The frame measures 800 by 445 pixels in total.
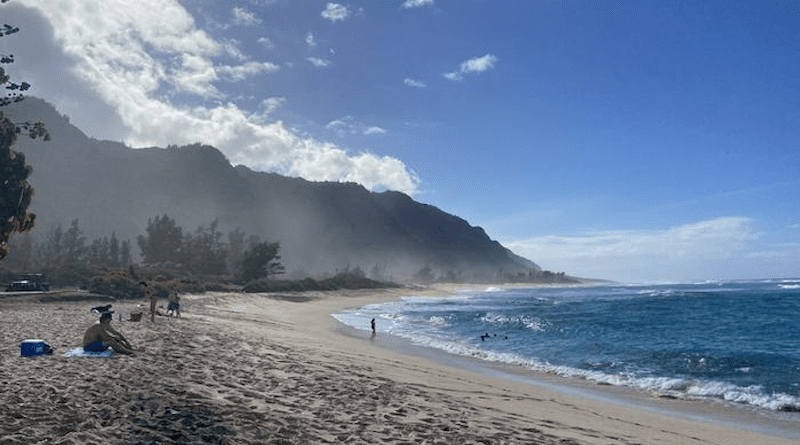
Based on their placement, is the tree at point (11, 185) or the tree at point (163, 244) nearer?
the tree at point (11, 185)

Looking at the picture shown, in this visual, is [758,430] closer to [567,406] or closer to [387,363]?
[567,406]

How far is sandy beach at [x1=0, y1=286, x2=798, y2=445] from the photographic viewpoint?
731 cm

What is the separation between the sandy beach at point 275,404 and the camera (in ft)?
24.0

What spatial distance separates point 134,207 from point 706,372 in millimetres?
Result: 214853

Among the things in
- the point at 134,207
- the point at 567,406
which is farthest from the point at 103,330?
the point at 134,207

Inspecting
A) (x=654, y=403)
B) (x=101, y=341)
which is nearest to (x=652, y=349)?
(x=654, y=403)

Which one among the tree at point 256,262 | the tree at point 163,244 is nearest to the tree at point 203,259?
the tree at point 163,244

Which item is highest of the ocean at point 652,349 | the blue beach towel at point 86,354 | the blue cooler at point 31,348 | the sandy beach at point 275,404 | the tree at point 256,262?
the tree at point 256,262

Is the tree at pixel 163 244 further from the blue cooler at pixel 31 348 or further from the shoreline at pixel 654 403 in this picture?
the blue cooler at pixel 31 348

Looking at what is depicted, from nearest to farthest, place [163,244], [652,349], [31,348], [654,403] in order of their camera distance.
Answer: [31,348], [654,403], [652,349], [163,244]

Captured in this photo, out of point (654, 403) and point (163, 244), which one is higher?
point (163, 244)

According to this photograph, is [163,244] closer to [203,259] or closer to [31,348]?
[203,259]

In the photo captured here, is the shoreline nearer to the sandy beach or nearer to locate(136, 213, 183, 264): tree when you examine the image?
the sandy beach

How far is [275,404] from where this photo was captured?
9.35 metres
